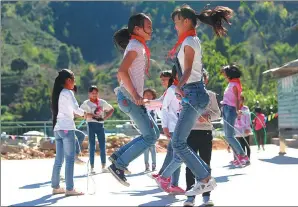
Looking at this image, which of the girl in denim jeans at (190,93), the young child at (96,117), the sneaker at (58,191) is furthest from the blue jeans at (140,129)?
the young child at (96,117)

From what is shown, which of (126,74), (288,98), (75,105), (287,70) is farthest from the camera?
(288,98)

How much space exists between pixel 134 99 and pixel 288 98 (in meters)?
9.04

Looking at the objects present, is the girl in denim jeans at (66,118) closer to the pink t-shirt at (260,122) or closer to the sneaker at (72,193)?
the sneaker at (72,193)

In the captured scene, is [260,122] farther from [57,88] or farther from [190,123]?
[190,123]

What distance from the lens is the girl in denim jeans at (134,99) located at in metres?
5.54

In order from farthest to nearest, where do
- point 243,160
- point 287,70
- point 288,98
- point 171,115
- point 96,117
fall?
point 288,98
point 287,70
point 243,160
point 96,117
point 171,115

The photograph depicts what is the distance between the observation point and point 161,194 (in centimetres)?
650

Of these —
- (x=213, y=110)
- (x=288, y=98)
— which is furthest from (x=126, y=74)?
(x=288, y=98)

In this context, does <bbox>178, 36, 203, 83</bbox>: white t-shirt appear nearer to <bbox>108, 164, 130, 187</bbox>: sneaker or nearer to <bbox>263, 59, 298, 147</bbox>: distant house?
<bbox>108, 164, 130, 187</bbox>: sneaker

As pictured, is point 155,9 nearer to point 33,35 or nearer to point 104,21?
point 104,21

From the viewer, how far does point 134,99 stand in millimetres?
5535

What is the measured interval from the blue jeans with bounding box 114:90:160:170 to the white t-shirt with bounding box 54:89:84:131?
3.36 feet

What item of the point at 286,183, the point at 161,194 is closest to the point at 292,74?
the point at 286,183

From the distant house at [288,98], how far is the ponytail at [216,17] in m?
7.85
